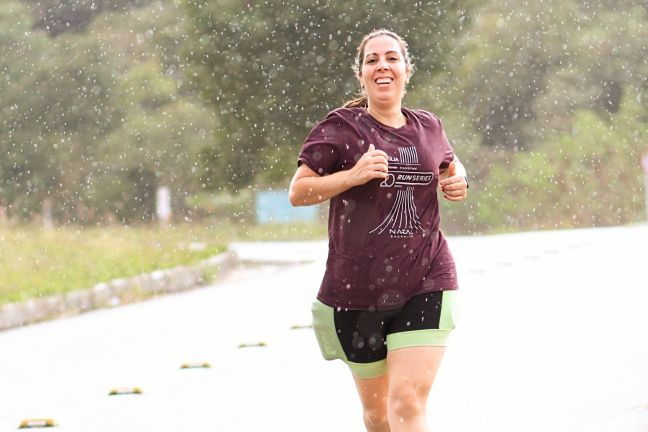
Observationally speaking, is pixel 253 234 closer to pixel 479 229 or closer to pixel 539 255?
pixel 479 229

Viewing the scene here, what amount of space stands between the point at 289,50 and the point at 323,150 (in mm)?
28731

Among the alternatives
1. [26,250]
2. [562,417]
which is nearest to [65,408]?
[562,417]

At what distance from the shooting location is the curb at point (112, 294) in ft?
42.8

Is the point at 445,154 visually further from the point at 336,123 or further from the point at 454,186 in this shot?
the point at 336,123

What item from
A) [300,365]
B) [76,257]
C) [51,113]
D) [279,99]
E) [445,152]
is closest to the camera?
[445,152]

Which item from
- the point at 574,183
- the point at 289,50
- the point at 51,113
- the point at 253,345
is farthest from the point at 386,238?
the point at 51,113

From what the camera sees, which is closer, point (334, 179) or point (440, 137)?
point (334, 179)

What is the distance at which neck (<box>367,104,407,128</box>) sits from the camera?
14.3 ft

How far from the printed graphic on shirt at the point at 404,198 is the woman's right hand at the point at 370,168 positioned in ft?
0.37

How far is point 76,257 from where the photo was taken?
18.3 meters

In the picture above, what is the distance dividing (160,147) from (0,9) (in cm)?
974

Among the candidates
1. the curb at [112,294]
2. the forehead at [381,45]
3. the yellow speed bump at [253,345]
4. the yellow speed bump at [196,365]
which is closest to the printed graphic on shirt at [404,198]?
the forehead at [381,45]

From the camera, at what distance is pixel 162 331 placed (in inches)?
449

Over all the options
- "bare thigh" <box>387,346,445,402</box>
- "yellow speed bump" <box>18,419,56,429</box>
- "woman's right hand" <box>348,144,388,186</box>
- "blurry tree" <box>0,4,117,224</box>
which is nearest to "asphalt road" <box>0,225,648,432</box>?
"yellow speed bump" <box>18,419,56,429</box>
